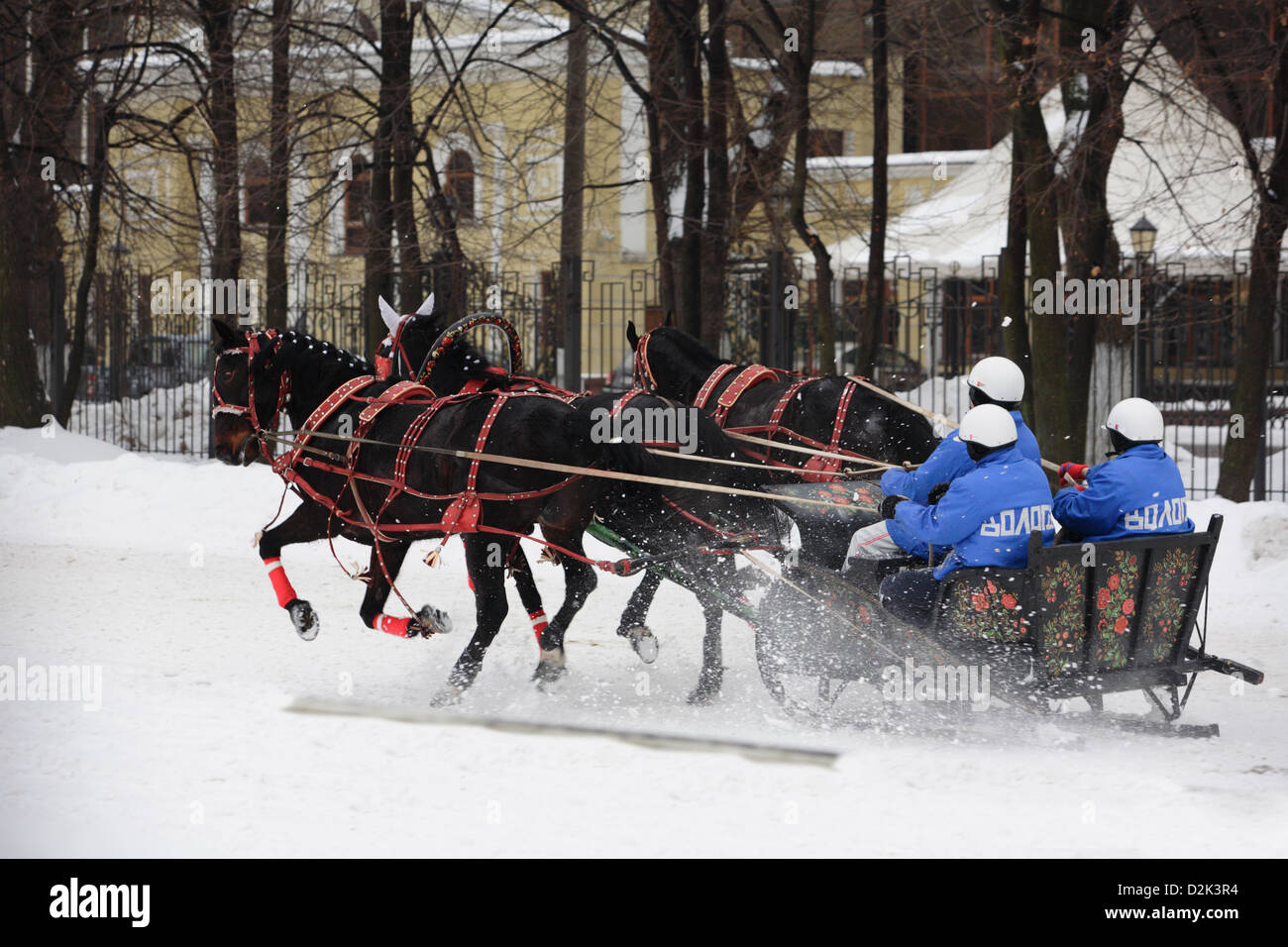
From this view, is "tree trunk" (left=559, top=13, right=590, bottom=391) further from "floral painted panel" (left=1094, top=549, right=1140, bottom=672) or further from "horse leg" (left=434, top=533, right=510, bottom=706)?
"floral painted panel" (left=1094, top=549, right=1140, bottom=672)

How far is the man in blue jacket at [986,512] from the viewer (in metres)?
6.57

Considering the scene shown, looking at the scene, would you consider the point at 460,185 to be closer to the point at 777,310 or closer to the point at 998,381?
the point at 777,310

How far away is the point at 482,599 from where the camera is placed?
7922 mm

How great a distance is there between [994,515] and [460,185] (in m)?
19.3

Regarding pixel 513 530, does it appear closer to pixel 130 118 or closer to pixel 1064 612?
pixel 1064 612

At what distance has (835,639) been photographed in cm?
708

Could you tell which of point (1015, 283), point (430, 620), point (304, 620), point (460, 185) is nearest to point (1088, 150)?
point (1015, 283)

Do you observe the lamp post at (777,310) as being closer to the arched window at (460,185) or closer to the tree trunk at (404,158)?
the tree trunk at (404,158)

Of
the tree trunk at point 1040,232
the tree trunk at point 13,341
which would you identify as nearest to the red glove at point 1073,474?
the tree trunk at point 1040,232

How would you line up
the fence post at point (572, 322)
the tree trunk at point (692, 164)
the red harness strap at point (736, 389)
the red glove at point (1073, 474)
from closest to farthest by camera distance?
the red glove at point (1073, 474) < the red harness strap at point (736, 389) < the tree trunk at point (692, 164) < the fence post at point (572, 322)

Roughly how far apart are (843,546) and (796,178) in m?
8.25

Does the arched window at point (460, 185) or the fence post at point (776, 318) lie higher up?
the arched window at point (460, 185)

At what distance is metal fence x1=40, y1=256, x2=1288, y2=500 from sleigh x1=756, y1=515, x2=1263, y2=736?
7077 millimetres
